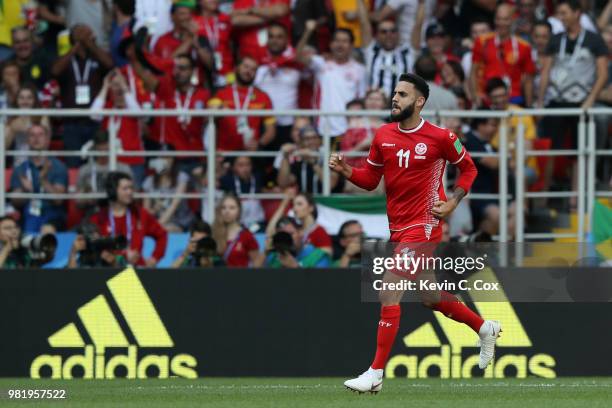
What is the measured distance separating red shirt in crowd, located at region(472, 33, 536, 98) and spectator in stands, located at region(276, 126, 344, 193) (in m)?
2.46

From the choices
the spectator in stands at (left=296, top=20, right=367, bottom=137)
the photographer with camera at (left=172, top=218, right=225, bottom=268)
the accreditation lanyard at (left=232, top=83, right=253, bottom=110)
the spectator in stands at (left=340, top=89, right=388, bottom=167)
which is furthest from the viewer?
the spectator in stands at (left=296, top=20, right=367, bottom=137)

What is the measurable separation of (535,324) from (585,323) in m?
0.47

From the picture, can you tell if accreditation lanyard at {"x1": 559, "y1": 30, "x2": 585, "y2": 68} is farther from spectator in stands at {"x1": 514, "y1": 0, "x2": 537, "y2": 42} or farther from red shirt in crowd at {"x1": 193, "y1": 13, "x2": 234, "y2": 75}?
red shirt in crowd at {"x1": 193, "y1": 13, "x2": 234, "y2": 75}

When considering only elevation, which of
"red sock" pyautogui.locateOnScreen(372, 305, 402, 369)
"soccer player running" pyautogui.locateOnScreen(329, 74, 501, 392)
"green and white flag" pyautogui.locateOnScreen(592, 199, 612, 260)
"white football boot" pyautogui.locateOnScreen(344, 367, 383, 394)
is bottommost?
"white football boot" pyautogui.locateOnScreen(344, 367, 383, 394)

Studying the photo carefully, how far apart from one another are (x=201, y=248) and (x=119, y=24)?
4.23 m

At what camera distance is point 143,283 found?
13.6m

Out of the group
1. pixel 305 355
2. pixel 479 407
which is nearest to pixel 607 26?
pixel 305 355

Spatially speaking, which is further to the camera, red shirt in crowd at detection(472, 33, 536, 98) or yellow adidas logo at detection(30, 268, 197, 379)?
red shirt in crowd at detection(472, 33, 536, 98)

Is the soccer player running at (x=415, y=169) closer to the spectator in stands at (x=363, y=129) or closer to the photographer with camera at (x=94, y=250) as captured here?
the photographer with camera at (x=94, y=250)

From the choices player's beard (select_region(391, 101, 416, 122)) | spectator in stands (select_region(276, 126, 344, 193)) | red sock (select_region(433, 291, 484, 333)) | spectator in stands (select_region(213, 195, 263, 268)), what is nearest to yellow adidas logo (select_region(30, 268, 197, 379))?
spectator in stands (select_region(213, 195, 263, 268))

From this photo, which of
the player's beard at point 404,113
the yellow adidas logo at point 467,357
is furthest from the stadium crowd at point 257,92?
the player's beard at point 404,113

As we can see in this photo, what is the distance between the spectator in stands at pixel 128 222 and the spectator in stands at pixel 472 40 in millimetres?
4502

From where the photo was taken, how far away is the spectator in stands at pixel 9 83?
56.5 ft

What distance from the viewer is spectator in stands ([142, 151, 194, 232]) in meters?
16.0
